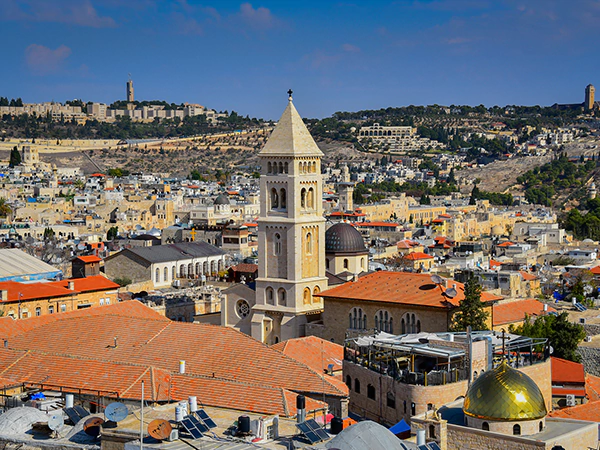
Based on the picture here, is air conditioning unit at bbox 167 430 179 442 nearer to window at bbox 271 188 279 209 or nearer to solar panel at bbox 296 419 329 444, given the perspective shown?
solar panel at bbox 296 419 329 444

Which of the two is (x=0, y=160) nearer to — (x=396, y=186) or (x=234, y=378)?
(x=396, y=186)

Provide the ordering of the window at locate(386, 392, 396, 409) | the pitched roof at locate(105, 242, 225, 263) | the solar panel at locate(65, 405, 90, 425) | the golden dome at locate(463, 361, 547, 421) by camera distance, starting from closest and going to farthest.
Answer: the golden dome at locate(463, 361, 547, 421) < the solar panel at locate(65, 405, 90, 425) < the window at locate(386, 392, 396, 409) < the pitched roof at locate(105, 242, 225, 263)

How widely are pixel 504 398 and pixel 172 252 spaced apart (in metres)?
50.5

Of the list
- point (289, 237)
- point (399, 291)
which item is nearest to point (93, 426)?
point (399, 291)

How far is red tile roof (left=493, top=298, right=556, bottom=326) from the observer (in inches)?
1661

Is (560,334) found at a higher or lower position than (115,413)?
lower

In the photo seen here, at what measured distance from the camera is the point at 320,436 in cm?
1975

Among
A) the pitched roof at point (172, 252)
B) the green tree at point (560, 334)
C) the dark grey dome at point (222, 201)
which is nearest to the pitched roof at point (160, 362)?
the green tree at point (560, 334)

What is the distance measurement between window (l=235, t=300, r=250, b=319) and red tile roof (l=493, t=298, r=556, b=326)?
951 cm

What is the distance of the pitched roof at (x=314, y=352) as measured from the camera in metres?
32.7

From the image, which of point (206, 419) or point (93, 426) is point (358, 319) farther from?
point (93, 426)

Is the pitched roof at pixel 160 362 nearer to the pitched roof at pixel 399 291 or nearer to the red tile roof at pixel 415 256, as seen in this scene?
the pitched roof at pixel 399 291

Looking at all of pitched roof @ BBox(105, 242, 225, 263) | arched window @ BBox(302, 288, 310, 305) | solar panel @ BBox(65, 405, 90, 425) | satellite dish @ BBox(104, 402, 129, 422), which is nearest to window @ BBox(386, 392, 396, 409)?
solar panel @ BBox(65, 405, 90, 425)

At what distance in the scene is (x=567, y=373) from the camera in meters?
34.3
